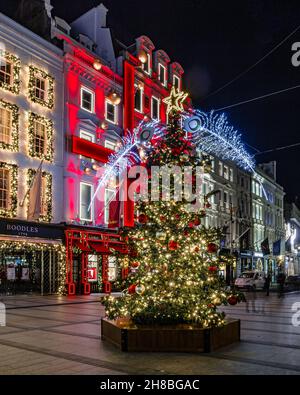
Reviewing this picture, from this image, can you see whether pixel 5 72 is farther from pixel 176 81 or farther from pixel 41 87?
pixel 176 81

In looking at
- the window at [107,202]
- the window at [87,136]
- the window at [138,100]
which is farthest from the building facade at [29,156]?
the window at [138,100]

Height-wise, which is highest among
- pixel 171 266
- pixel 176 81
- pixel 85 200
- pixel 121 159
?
pixel 176 81

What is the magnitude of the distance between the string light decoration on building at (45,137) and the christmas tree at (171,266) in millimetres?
16186

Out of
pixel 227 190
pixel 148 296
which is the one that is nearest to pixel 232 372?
pixel 148 296

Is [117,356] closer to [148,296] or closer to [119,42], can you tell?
[148,296]

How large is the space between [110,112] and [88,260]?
33.7 feet

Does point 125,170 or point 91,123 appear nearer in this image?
point 91,123

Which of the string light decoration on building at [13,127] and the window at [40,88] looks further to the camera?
the window at [40,88]

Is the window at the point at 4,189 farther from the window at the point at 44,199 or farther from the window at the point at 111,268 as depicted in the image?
the window at the point at 111,268

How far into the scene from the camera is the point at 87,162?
99.5ft

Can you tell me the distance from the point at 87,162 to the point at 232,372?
77.0ft

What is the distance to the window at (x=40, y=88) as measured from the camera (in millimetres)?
27438

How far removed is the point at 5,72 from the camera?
25.4m

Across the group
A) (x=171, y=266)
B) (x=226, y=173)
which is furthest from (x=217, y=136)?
(x=226, y=173)
